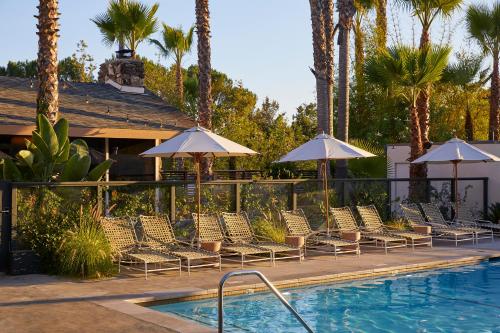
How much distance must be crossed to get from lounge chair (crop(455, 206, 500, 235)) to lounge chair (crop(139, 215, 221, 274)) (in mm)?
8052

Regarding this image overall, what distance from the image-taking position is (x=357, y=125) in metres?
36.6

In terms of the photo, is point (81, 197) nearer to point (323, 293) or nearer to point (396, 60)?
point (323, 293)

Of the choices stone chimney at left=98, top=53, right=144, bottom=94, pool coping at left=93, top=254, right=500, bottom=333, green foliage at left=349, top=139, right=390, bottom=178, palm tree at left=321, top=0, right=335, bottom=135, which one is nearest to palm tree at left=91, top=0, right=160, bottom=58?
stone chimney at left=98, top=53, right=144, bottom=94

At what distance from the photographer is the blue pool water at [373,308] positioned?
9414 mm

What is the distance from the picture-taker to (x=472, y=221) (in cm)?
1945

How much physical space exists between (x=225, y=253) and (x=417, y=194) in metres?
7.97

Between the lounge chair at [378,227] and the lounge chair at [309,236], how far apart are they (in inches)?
45.3

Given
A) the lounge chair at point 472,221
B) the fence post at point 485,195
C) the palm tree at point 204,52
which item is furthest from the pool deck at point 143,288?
the palm tree at point 204,52

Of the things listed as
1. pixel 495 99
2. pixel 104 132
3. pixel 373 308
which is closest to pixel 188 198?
pixel 373 308

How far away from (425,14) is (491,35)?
26.7 ft

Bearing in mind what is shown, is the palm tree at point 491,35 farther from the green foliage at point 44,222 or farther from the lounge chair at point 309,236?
the green foliage at point 44,222

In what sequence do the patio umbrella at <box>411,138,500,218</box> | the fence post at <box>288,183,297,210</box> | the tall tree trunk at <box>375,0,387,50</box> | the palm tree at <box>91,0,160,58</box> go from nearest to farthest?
1. the fence post at <box>288,183,297,210</box>
2. the patio umbrella at <box>411,138,500,218</box>
3. the palm tree at <box>91,0,160,58</box>
4. the tall tree trunk at <box>375,0,387,50</box>

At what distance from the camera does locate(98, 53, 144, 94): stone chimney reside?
1001 inches

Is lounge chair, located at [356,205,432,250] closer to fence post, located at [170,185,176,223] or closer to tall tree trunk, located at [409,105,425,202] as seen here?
tall tree trunk, located at [409,105,425,202]
